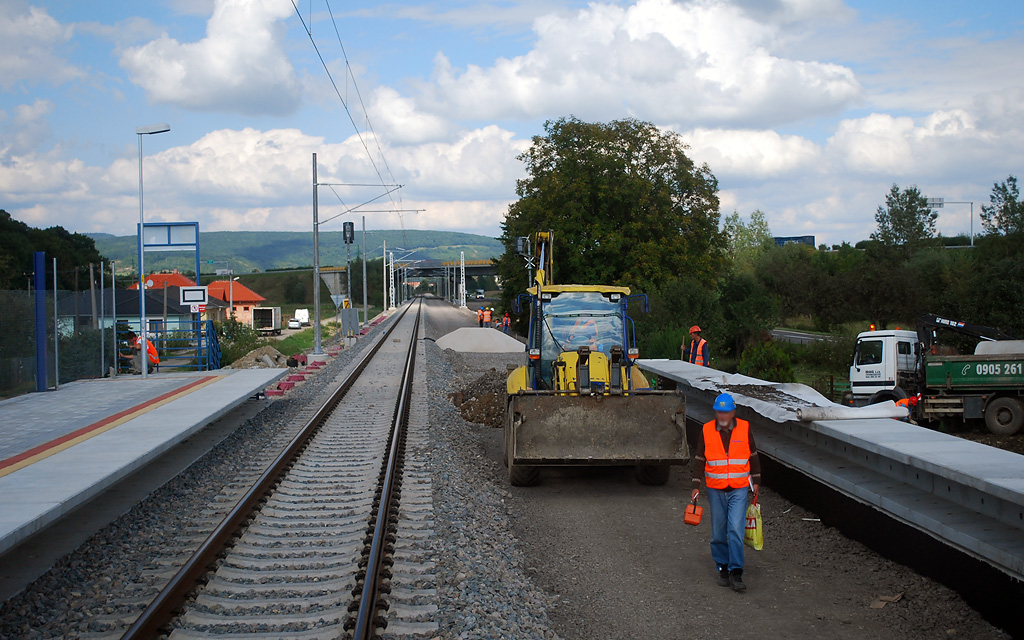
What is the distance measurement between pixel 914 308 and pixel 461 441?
3924cm

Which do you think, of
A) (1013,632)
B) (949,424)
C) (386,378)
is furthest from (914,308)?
(1013,632)

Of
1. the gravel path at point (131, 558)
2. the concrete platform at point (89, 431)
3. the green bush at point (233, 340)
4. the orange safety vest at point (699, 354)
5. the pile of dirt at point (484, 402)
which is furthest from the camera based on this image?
the green bush at point (233, 340)

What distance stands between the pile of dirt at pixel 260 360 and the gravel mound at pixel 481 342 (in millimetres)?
8867

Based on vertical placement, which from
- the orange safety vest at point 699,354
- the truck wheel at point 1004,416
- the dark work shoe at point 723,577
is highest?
the orange safety vest at point 699,354

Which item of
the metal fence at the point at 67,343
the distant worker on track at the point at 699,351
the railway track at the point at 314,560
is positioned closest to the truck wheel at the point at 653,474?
the railway track at the point at 314,560

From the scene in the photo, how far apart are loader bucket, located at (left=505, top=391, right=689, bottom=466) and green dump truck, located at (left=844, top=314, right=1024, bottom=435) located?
11524 millimetres

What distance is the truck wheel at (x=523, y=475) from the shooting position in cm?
1091

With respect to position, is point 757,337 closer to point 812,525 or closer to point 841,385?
point 841,385

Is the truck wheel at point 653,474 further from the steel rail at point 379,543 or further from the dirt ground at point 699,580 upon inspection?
the steel rail at point 379,543

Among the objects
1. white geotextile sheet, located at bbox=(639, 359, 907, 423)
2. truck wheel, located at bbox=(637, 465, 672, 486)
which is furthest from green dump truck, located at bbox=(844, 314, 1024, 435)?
truck wheel, located at bbox=(637, 465, 672, 486)

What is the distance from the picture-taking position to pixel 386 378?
88.0 ft

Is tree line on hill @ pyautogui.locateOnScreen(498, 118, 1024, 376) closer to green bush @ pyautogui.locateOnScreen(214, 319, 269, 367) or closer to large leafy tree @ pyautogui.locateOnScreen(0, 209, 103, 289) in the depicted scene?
green bush @ pyautogui.locateOnScreen(214, 319, 269, 367)

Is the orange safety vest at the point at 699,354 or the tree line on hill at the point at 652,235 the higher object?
the tree line on hill at the point at 652,235

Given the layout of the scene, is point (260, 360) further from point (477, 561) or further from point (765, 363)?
point (477, 561)
